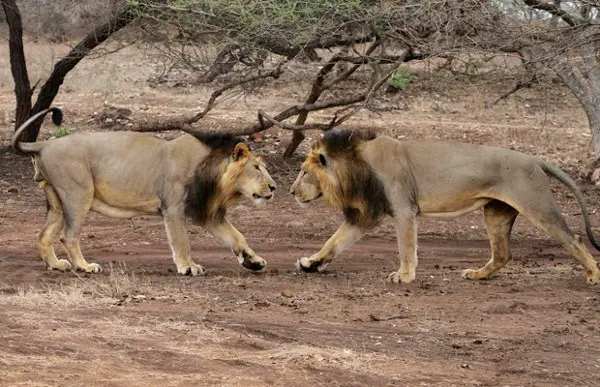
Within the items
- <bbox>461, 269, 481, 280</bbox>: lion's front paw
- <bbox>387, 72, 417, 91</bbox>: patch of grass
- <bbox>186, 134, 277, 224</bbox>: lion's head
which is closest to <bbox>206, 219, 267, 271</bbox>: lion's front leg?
<bbox>186, 134, 277, 224</bbox>: lion's head

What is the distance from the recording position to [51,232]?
1058 centimetres

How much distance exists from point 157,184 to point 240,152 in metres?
0.83

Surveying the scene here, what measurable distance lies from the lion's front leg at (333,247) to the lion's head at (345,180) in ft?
0.30

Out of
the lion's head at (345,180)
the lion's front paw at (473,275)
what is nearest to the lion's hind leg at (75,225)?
the lion's head at (345,180)

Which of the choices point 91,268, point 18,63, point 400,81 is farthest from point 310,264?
point 400,81

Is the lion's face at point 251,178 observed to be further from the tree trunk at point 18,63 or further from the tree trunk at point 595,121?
the tree trunk at point 18,63

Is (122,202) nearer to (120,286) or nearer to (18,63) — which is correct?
(120,286)

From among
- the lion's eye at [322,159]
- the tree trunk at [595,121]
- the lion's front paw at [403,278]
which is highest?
the tree trunk at [595,121]

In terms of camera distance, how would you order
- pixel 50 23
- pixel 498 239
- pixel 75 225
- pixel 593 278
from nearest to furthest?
1. pixel 593 278
2. pixel 498 239
3. pixel 75 225
4. pixel 50 23

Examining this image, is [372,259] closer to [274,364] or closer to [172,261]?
[172,261]

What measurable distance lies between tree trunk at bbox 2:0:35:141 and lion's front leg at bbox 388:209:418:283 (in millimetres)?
8024

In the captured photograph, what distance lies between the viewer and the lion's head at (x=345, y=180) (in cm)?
1016

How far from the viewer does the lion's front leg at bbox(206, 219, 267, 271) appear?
1039 cm

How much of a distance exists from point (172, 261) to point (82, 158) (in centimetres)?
142
